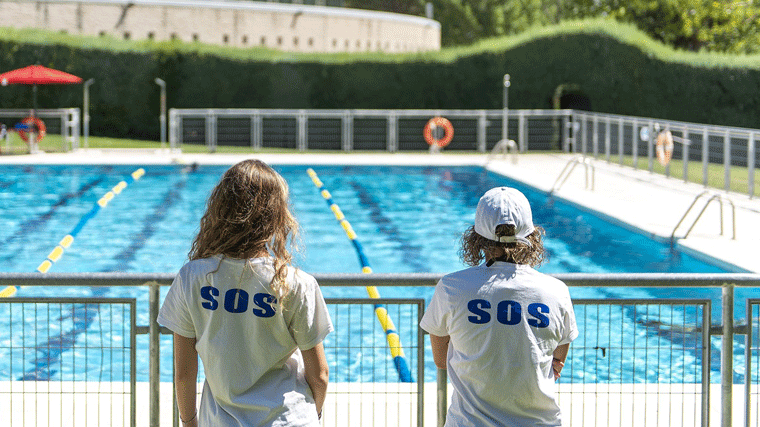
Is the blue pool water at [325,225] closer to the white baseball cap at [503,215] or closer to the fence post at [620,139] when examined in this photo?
the fence post at [620,139]

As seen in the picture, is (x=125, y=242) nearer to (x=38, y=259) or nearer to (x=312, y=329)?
(x=38, y=259)

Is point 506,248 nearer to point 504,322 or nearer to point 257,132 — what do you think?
point 504,322

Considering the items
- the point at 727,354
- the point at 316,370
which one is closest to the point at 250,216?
the point at 316,370

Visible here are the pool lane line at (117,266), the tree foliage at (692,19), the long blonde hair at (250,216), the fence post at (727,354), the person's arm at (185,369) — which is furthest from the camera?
the tree foliage at (692,19)

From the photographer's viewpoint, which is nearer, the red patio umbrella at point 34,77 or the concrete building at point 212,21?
the red patio umbrella at point 34,77

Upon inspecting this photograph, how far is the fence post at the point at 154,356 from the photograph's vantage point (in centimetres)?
420

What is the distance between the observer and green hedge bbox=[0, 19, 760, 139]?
2767 centimetres

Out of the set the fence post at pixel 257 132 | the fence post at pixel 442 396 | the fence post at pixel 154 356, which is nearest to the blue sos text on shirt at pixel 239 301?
the fence post at pixel 154 356

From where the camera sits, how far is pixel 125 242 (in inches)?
559

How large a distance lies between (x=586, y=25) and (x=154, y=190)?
46.9ft

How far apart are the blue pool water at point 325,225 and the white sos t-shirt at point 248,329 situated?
17.1 ft

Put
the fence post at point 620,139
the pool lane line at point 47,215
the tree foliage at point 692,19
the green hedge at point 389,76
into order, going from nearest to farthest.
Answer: the pool lane line at point 47,215 < the fence post at point 620,139 < the green hedge at point 389,76 < the tree foliage at point 692,19

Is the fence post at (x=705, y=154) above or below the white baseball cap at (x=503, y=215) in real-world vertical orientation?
below

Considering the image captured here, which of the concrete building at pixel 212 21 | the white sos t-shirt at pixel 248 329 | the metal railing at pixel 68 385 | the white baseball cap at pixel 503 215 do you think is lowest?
the metal railing at pixel 68 385
